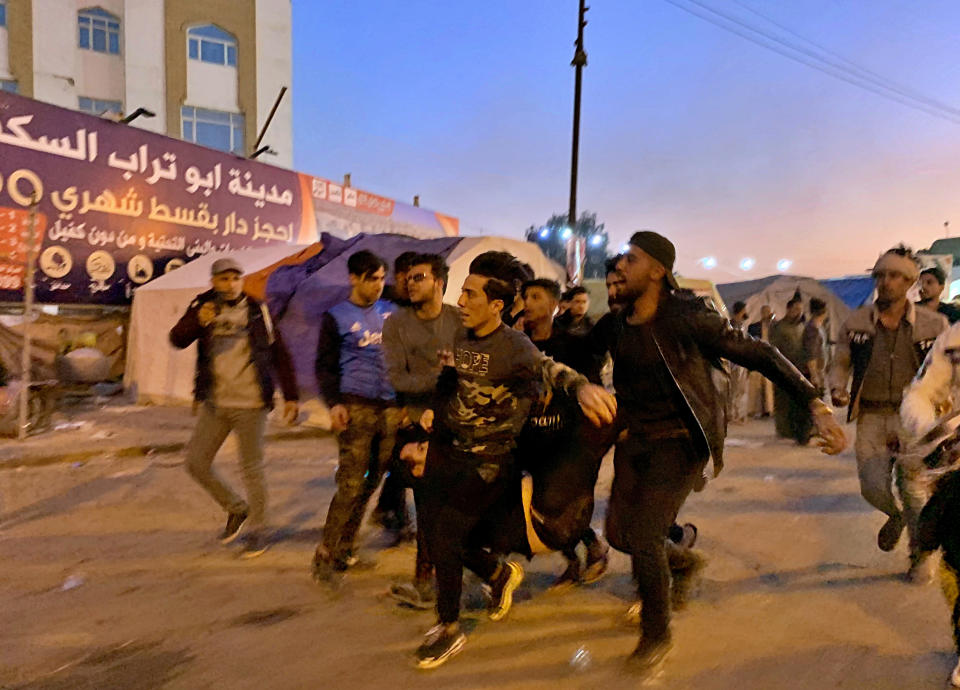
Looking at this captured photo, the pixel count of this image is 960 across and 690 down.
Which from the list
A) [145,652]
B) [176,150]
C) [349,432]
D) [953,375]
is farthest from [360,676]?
[176,150]

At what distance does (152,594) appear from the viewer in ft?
12.5

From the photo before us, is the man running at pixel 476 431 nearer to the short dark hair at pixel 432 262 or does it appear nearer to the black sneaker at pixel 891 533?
the short dark hair at pixel 432 262

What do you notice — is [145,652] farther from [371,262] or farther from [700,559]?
[700,559]

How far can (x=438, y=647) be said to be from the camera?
299 cm

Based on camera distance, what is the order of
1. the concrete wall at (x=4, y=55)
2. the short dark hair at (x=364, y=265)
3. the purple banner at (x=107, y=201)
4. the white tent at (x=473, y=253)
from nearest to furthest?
the short dark hair at (x=364, y=265), the white tent at (x=473, y=253), the purple banner at (x=107, y=201), the concrete wall at (x=4, y=55)

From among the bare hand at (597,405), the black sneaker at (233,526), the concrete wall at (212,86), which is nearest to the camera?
the bare hand at (597,405)

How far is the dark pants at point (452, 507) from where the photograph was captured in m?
2.98

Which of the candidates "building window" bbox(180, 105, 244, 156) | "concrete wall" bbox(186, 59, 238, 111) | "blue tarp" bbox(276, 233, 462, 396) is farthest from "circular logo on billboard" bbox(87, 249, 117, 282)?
"concrete wall" bbox(186, 59, 238, 111)

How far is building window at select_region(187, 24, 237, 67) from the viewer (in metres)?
25.5

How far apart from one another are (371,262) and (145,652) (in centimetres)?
224

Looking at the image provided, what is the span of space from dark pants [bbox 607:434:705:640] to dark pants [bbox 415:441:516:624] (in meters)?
0.54

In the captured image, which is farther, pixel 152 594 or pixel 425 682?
pixel 152 594

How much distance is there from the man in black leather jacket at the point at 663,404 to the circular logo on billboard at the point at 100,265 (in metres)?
12.1

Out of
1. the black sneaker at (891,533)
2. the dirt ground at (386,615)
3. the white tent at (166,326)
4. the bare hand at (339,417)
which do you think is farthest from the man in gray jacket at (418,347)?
the white tent at (166,326)
